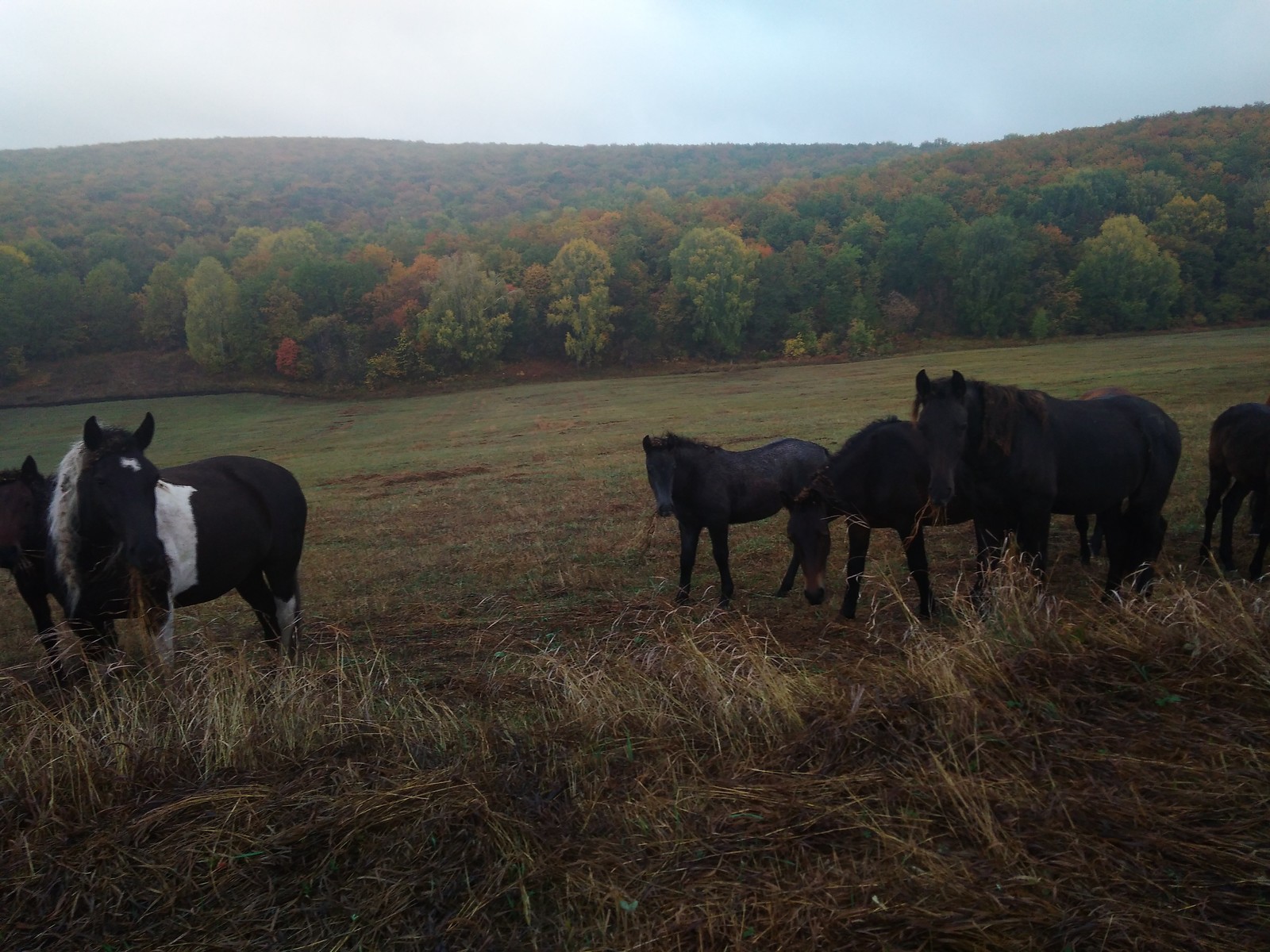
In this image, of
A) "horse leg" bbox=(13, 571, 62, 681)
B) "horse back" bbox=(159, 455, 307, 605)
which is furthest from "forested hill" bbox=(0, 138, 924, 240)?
"horse back" bbox=(159, 455, 307, 605)

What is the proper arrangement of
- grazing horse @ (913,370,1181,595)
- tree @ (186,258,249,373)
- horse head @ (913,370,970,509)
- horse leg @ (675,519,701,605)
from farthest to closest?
1. tree @ (186,258,249,373)
2. horse leg @ (675,519,701,605)
3. grazing horse @ (913,370,1181,595)
4. horse head @ (913,370,970,509)

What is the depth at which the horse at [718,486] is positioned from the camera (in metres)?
8.92

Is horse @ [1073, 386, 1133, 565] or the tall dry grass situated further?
horse @ [1073, 386, 1133, 565]

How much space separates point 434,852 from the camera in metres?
2.85

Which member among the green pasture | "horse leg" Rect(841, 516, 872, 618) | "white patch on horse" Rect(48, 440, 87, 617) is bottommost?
the green pasture

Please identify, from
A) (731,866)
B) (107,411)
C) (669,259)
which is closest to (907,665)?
(731,866)

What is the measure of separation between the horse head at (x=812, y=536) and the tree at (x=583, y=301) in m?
55.3

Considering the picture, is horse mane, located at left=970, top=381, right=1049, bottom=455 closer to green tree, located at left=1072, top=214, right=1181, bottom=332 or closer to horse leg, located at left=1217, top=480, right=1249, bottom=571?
horse leg, located at left=1217, top=480, right=1249, bottom=571

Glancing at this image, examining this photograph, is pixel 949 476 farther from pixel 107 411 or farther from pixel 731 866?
pixel 107 411

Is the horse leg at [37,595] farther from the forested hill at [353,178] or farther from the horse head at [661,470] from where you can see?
the forested hill at [353,178]

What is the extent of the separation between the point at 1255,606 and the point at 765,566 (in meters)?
6.31

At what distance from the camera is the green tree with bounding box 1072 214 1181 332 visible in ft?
193

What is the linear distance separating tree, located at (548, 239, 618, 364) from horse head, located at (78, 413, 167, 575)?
57.0 meters

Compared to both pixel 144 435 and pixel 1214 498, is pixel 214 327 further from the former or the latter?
pixel 1214 498
